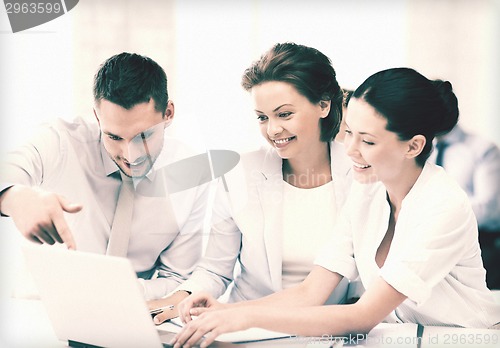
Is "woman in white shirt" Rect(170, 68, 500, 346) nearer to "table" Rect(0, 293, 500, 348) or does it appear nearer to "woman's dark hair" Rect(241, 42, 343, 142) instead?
"table" Rect(0, 293, 500, 348)

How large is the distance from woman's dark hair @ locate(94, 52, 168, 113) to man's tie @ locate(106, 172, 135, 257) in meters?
0.26

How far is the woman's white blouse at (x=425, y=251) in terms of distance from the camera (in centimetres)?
121

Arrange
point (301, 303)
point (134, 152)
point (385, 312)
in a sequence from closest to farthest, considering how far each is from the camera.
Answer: point (385, 312)
point (301, 303)
point (134, 152)

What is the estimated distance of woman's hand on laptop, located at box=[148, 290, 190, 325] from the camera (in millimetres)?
1338

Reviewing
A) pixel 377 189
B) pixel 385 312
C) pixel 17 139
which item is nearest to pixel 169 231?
pixel 17 139

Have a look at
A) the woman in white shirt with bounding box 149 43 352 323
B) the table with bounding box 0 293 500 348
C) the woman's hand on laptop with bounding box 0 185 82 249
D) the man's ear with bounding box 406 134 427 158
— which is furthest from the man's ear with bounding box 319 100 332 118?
the woman's hand on laptop with bounding box 0 185 82 249

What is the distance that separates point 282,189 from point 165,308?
18.7 inches

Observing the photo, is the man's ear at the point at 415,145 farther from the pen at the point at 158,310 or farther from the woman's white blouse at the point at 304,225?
the pen at the point at 158,310

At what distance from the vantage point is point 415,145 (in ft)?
4.22

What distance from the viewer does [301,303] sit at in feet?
4.57

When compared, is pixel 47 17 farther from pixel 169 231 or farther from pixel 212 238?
pixel 212 238

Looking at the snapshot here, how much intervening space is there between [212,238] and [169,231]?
0.70ft

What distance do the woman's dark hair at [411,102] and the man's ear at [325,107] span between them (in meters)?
0.28

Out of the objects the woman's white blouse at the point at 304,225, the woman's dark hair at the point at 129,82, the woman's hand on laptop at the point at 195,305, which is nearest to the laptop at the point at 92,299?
the woman's hand on laptop at the point at 195,305
